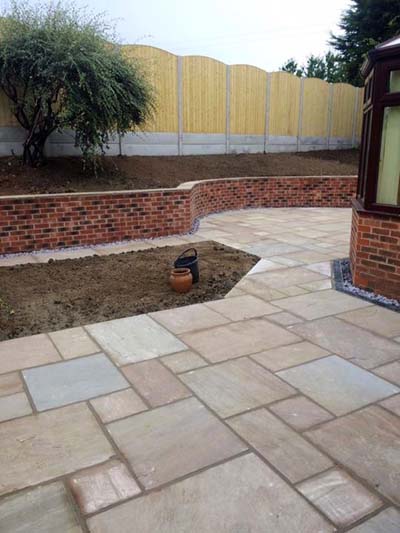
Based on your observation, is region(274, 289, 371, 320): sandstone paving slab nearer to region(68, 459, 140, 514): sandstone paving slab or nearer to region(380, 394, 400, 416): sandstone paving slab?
region(380, 394, 400, 416): sandstone paving slab

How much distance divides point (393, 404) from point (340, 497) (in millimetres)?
841

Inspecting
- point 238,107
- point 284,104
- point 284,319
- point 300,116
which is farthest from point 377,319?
point 300,116

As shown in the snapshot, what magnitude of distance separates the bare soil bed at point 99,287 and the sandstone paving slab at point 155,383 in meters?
0.96

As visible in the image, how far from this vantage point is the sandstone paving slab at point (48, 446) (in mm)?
1904

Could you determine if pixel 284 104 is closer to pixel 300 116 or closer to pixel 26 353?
pixel 300 116

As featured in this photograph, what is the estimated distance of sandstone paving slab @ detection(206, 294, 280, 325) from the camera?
3.73m

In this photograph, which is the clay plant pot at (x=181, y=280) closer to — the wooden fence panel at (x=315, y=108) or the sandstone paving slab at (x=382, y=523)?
the sandstone paving slab at (x=382, y=523)

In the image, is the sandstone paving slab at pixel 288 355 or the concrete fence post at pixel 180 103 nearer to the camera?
the sandstone paving slab at pixel 288 355

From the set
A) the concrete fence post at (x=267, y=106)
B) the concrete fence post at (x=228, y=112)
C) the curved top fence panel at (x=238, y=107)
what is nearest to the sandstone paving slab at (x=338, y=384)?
the curved top fence panel at (x=238, y=107)

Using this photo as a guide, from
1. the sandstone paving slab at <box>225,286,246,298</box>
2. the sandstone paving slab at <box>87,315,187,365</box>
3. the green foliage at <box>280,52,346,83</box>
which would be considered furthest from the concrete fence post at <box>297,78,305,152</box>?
the green foliage at <box>280,52,346,83</box>

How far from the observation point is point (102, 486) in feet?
5.98

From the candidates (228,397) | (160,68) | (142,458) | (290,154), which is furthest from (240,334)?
(290,154)

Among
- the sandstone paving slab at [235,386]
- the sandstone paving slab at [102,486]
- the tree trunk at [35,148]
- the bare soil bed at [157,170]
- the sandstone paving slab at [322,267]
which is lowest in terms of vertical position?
the sandstone paving slab at [102,486]

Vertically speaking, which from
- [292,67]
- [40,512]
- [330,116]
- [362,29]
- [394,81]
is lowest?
[40,512]
